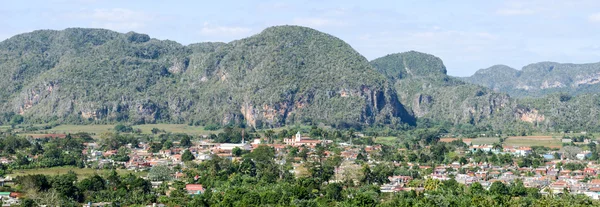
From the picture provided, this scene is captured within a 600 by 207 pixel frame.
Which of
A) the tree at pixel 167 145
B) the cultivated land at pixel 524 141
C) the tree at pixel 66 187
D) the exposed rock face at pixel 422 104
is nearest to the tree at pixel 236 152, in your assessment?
the tree at pixel 167 145

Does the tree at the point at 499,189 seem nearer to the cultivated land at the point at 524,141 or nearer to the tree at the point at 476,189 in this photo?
the tree at the point at 476,189

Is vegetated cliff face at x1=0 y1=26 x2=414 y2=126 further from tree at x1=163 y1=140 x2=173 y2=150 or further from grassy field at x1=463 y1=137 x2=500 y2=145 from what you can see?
tree at x1=163 y1=140 x2=173 y2=150

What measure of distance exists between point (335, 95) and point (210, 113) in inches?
→ 719

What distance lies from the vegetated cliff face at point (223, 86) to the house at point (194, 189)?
6376cm

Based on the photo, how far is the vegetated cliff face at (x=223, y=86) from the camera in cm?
13525

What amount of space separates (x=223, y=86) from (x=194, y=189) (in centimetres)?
8044

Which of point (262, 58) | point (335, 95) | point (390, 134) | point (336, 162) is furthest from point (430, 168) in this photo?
point (262, 58)

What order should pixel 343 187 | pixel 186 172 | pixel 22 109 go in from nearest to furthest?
1. pixel 343 187
2. pixel 186 172
3. pixel 22 109

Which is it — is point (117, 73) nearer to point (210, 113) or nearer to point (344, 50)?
point (210, 113)

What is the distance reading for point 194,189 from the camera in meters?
64.1

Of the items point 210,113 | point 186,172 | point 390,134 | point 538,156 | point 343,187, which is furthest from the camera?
point 210,113

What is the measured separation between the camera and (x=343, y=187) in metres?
67.3

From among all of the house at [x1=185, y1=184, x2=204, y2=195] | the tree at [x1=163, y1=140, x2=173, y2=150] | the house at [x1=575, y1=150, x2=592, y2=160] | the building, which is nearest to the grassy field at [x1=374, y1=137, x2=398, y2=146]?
the building

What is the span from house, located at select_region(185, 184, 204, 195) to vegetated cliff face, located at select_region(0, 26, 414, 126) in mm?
63759
